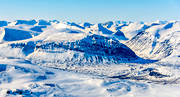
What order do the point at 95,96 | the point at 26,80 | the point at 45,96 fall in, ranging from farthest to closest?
the point at 26,80 → the point at 95,96 → the point at 45,96

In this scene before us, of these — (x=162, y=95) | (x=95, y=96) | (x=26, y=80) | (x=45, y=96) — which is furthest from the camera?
(x=26, y=80)

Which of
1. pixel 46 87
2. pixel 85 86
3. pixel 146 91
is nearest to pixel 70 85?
pixel 85 86

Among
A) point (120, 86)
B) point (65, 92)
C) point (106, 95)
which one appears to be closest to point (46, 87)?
point (65, 92)

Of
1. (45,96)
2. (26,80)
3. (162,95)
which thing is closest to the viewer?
(45,96)

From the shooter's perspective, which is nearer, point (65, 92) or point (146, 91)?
point (65, 92)

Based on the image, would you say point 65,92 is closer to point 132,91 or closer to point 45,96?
point 45,96

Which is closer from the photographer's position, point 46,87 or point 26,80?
point 46,87

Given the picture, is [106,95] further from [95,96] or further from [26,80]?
[26,80]

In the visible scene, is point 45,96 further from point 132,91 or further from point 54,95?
point 132,91

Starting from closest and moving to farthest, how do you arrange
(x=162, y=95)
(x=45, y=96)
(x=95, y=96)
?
(x=45, y=96), (x=95, y=96), (x=162, y=95)
